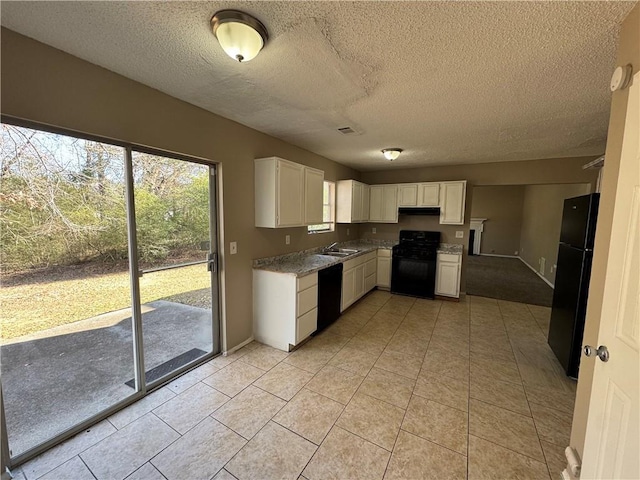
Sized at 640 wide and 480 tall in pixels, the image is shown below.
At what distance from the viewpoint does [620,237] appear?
1.09m

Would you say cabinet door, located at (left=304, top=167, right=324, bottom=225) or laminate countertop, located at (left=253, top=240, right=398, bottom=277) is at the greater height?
cabinet door, located at (left=304, top=167, right=324, bottom=225)

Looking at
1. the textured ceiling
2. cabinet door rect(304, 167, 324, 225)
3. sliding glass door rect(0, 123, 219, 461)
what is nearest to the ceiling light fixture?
the textured ceiling

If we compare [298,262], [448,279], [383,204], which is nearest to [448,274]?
[448,279]

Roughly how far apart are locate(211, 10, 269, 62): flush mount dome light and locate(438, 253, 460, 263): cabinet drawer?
4.33m

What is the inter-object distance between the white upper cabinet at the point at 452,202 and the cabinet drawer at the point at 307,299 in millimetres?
3032

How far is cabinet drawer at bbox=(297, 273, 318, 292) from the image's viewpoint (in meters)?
2.87

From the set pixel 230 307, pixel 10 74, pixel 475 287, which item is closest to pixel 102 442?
pixel 230 307

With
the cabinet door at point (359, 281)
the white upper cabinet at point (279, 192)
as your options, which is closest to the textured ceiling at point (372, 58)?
the white upper cabinet at point (279, 192)

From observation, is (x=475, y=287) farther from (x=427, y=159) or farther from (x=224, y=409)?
(x=224, y=409)

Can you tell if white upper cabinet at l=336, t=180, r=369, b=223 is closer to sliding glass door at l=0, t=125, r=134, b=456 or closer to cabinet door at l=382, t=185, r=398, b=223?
cabinet door at l=382, t=185, r=398, b=223

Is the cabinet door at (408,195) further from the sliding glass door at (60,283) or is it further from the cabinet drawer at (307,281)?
the sliding glass door at (60,283)

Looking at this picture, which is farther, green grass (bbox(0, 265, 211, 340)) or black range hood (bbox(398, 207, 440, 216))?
black range hood (bbox(398, 207, 440, 216))

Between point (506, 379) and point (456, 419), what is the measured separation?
0.88 meters

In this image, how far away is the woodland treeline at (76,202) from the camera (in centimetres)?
149
